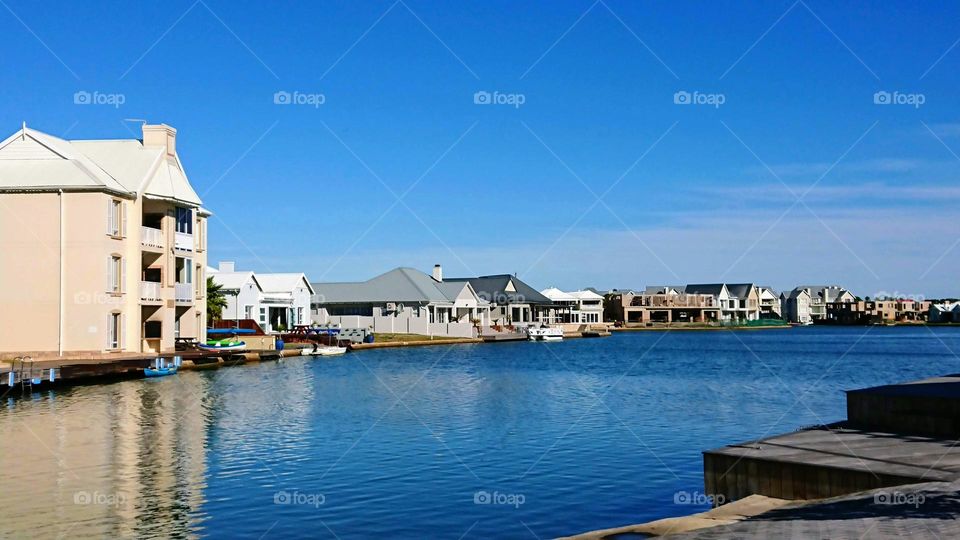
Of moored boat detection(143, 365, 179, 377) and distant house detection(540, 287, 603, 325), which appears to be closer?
moored boat detection(143, 365, 179, 377)

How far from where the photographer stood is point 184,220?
5641 centimetres

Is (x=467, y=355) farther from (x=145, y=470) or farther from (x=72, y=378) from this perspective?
(x=145, y=470)

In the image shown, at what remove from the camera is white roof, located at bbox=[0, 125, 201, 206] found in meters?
48.3

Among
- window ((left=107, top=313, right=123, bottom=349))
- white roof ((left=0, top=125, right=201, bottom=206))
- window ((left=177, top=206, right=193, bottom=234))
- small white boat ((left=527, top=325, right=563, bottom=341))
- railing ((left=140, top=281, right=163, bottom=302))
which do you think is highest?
white roof ((left=0, top=125, right=201, bottom=206))

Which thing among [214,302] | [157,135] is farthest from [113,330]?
[214,302]

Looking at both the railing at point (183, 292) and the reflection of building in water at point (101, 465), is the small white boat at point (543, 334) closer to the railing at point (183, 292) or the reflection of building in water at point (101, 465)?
the railing at point (183, 292)

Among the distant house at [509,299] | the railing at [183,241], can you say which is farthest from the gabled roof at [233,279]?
the distant house at [509,299]

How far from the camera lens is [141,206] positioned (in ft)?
170

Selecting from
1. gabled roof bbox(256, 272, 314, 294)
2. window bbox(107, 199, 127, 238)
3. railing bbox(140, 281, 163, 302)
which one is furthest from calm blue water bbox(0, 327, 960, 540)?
gabled roof bbox(256, 272, 314, 294)

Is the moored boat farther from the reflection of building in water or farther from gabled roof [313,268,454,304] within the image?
gabled roof [313,268,454,304]

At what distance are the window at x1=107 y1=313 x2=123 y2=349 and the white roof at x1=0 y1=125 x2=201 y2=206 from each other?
22.0 feet

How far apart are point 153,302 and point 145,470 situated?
32984 millimetres

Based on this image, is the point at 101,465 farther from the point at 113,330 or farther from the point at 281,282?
the point at 281,282

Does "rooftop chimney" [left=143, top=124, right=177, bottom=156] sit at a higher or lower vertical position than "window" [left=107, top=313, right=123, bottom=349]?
higher
